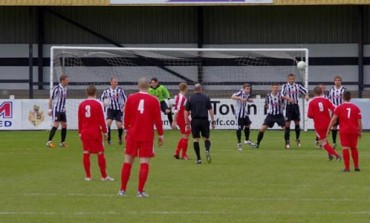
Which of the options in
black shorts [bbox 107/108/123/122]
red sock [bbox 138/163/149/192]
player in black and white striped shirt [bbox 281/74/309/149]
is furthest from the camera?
black shorts [bbox 107/108/123/122]

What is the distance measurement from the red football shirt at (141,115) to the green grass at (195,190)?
1.04 meters

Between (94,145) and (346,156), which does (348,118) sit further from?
(94,145)

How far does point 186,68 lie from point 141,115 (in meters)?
29.5

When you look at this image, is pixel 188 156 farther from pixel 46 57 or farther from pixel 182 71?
pixel 46 57

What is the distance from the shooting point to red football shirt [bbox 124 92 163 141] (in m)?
16.4

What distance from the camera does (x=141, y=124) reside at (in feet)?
53.8

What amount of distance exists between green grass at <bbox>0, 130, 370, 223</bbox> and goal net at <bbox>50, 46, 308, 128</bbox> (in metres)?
15.2

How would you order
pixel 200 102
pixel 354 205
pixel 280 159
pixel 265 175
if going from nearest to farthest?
pixel 354 205, pixel 265 175, pixel 200 102, pixel 280 159

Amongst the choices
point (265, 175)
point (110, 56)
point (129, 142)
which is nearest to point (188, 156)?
point (265, 175)

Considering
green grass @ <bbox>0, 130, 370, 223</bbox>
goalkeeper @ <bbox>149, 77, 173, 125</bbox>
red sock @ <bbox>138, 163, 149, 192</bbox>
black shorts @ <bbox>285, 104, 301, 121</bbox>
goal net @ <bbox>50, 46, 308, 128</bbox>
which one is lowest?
green grass @ <bbox>0, 130, 370, 223</bbox>

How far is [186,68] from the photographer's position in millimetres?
45812

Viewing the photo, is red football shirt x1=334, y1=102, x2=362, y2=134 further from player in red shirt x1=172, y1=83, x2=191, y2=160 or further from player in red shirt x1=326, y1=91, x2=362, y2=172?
player in red shirt x1=172, y1=83, x2=191, y2=160

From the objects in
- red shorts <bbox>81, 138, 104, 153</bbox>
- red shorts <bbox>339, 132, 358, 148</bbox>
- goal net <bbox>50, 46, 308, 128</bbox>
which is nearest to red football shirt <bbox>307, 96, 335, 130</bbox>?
red shorts <bbox>339, 132, 358, 148</bbox>

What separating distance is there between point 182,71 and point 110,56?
3.29 metres
